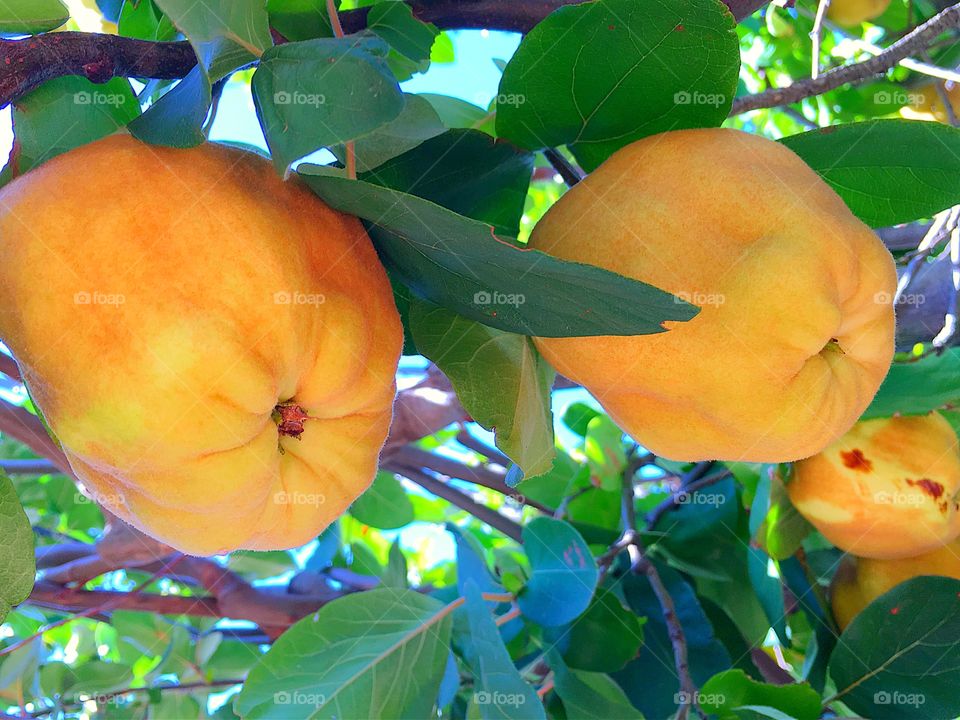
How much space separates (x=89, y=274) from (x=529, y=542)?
972 millimetres

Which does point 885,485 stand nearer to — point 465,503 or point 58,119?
point 465,503

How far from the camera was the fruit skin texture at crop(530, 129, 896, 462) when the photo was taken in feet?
2.51

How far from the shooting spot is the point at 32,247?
0.67 m

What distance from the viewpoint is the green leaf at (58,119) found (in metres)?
0.80

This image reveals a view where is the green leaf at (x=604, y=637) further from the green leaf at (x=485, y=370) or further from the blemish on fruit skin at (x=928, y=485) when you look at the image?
the green leaf at (x=485, y=370)

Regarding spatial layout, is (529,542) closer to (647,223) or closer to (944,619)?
(944,619)

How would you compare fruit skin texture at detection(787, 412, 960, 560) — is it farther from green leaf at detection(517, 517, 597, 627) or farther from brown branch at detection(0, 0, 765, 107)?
brown branch at detection(0, 0, 765, 107)

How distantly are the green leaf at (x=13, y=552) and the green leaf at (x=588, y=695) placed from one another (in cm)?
86

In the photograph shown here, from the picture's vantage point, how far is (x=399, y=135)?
797 mm

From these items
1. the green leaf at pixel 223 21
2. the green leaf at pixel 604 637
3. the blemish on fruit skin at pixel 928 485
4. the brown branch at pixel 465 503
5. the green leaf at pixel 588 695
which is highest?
the green leaf at pixel 223 21

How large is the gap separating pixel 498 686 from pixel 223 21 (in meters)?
0.80

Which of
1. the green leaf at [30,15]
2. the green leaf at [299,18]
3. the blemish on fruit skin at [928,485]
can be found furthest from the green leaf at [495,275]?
the blemish on fruit skin at [928,485]

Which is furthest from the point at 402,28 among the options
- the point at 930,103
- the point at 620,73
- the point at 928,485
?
the point at 930,103

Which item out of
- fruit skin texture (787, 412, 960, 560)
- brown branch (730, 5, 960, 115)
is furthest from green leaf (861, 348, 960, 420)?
brown branch (730, 5, 960, 115)
